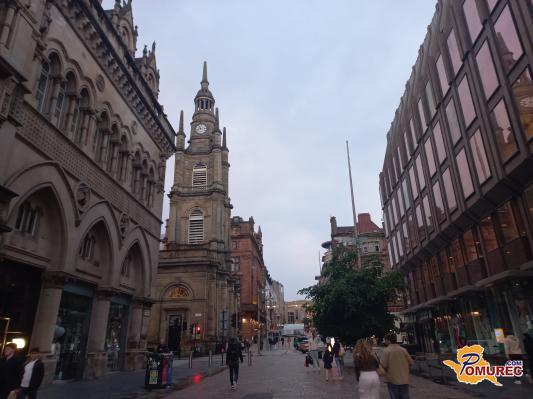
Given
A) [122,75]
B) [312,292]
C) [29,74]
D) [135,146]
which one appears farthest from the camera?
[312,292]

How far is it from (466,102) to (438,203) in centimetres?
849

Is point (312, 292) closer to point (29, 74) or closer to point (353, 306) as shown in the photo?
point (353, 306)

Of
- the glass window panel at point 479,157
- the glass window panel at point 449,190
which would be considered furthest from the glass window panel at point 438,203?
the glass window panel at point 479,157

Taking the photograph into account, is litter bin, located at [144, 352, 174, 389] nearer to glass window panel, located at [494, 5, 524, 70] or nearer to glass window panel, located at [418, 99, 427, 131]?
glass window panel, located at [494, 5, 524, 70]

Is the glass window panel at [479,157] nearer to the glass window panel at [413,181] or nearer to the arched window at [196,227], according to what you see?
the glass window panel at [413,181]

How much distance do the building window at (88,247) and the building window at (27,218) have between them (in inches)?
135

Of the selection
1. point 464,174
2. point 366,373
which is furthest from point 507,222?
point 366,373

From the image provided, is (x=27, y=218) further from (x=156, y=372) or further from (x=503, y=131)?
(x=503, y=131)

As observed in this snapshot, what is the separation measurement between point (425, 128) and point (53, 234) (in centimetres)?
2707

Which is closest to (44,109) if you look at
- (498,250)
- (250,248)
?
(498,250)

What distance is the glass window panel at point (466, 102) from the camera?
22.3 m

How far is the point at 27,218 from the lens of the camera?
14039 mm

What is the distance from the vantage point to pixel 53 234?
15156mm

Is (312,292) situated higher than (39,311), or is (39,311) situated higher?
(312,292)
